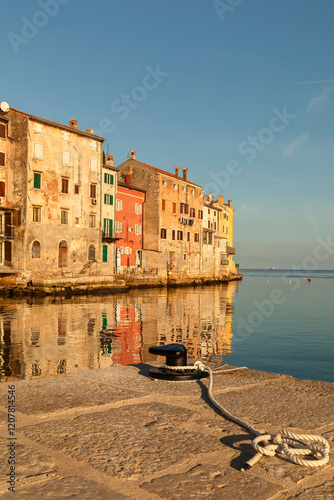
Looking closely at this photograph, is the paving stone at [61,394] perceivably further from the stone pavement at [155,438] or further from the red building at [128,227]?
the red building at [128,227]

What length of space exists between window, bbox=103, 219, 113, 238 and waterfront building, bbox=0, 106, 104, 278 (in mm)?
2454

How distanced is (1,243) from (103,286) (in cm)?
939

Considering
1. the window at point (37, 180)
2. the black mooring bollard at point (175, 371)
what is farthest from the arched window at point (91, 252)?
the black mooring bollard at point (175, 371)

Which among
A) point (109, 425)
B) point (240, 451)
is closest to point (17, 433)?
point (109, 425)

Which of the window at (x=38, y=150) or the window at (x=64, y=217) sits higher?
the window at (x=38, y=150)

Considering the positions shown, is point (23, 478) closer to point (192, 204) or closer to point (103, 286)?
point (103, 286)

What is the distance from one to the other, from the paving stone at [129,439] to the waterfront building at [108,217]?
126ft

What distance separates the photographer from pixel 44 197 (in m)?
35.3

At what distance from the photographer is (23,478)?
2213mm

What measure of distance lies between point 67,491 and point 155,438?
0.80 metres

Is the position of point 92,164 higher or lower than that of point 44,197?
higher

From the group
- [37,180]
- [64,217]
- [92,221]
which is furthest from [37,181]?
[92,221]

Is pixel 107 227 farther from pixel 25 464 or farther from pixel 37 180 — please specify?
pixel 25 464

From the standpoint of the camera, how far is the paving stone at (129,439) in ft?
7.99
